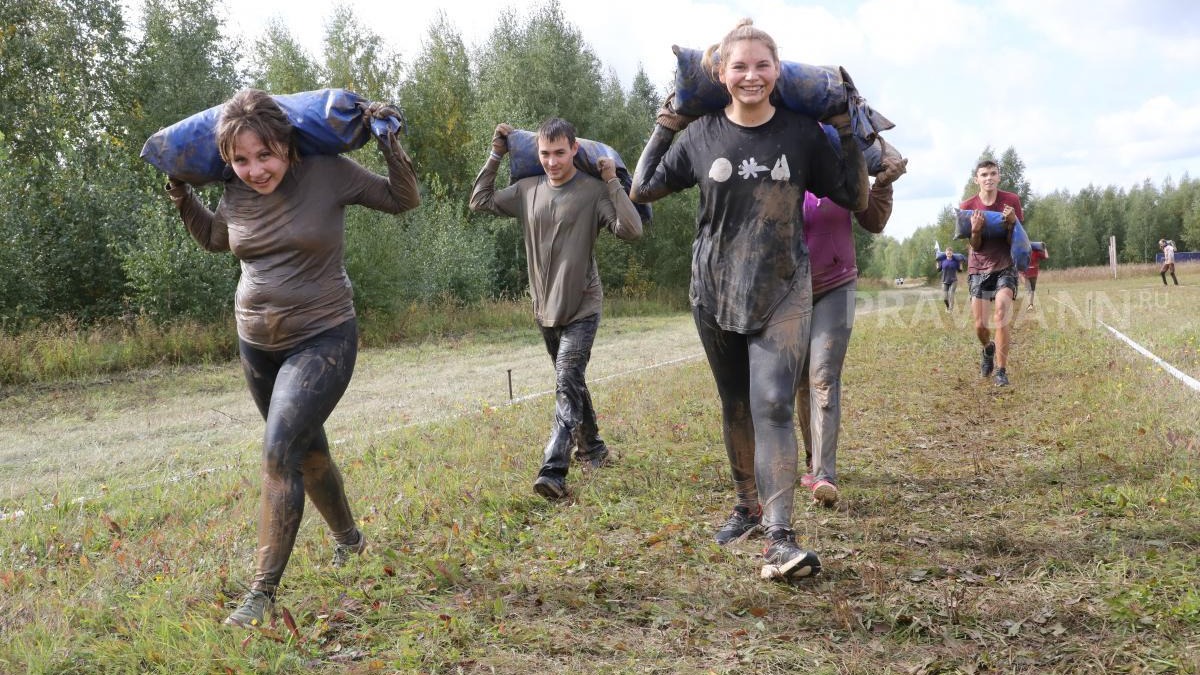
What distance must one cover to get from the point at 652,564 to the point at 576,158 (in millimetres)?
2624

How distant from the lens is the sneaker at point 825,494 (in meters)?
4.60

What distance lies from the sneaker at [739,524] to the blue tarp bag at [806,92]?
1.80 m

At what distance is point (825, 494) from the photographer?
460 centimetres

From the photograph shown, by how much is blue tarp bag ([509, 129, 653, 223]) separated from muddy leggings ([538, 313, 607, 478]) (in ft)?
2.64

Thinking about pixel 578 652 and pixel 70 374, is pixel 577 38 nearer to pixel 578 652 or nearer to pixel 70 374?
pixel 70 374

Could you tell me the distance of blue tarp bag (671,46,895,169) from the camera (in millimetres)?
3555

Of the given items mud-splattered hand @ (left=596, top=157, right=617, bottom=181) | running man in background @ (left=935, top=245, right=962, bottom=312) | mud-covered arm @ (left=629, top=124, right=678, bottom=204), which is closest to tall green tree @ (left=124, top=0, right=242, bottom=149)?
running man in background @ (left=935, top=245, right=962, bottom=312)

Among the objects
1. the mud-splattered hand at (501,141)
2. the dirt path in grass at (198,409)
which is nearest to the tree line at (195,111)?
the dirt path in grass at (198,409)

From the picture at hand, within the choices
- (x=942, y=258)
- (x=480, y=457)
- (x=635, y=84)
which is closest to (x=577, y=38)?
(x=635, y=84)

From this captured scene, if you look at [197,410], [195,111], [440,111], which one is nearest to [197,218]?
[197,410]

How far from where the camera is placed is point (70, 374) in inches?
516

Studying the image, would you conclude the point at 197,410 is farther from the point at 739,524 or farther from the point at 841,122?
the point at 841,122

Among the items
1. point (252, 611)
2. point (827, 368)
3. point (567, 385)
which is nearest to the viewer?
point (252, 611)

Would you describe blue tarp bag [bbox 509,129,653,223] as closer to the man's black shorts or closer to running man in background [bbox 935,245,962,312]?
the man's black shorts
